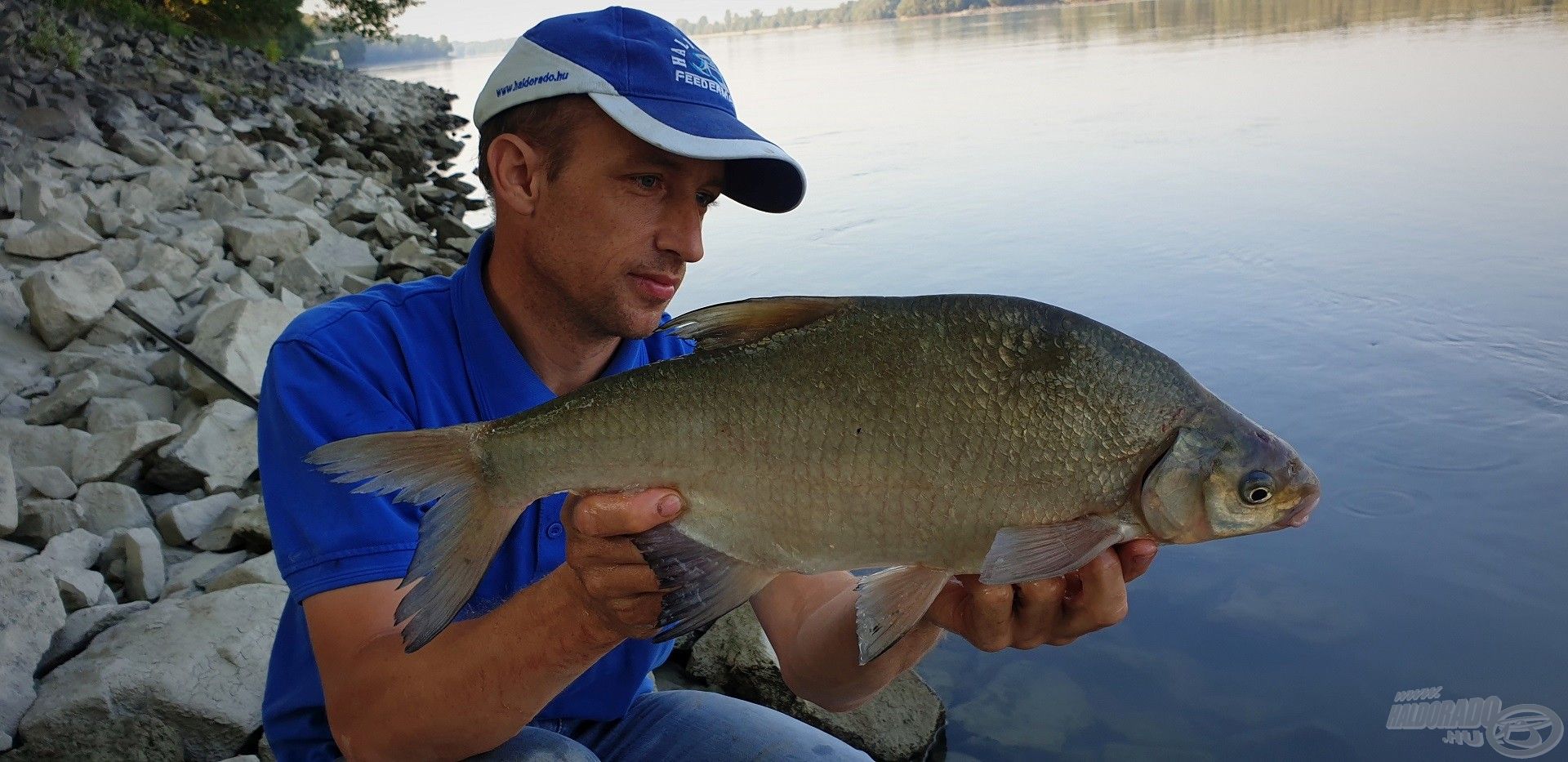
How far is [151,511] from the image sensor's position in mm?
4355

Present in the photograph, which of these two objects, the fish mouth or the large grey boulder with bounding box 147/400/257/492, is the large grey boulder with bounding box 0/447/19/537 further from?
the fish mouth

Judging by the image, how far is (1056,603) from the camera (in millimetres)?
1855

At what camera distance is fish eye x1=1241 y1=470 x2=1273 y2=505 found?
5.65 feet

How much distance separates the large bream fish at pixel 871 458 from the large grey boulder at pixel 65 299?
4701 millimetres

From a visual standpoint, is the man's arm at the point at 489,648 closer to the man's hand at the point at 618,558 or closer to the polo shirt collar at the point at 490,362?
the man's hand at the point at 618,558

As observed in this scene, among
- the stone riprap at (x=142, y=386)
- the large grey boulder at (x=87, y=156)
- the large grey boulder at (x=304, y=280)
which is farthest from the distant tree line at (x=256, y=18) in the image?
the large grey boulder at (x=304, y=280)

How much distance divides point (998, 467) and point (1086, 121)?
16.7 meters

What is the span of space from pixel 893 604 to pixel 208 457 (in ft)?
12.5

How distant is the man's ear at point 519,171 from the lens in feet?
7.93

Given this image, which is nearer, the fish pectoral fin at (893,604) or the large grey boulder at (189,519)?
the fish pectoral fin at (893,604)

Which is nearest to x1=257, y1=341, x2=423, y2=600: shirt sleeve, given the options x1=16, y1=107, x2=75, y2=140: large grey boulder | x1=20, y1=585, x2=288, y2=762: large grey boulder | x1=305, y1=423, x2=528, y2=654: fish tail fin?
x1=305, y1=423, x2=528, y2=654: fish tail fin

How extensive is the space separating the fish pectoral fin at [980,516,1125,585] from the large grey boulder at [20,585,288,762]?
224 cm

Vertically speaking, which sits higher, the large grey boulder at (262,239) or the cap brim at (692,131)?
the cap brim at (692,131)

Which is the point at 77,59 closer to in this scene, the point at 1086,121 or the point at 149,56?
the point at 149,56
